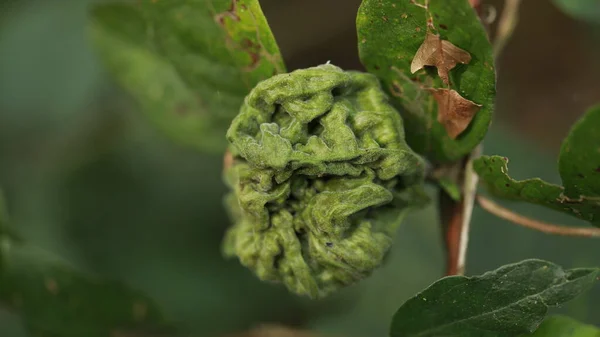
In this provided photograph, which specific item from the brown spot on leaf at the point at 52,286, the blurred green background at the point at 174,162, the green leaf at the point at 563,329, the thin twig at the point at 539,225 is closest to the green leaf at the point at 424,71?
the thin twig at the point at 539,225

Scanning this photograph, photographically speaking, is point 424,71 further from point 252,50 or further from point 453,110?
point 252,50

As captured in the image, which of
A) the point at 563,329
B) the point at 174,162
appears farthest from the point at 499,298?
the point at 174,162

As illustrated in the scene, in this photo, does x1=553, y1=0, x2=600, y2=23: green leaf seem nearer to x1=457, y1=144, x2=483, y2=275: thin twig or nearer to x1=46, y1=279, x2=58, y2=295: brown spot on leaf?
x1=457, y1=144, x2=483, y2=275: thin twig

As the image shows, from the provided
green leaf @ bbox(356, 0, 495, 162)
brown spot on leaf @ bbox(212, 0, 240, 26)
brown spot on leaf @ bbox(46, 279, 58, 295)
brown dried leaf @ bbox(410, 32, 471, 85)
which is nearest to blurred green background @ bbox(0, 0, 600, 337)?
brown spot on leaf @ bbox(46, 279, 58, 295)

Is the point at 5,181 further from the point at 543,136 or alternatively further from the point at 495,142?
the point at 543,136

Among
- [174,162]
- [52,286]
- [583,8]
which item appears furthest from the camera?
[174,162]

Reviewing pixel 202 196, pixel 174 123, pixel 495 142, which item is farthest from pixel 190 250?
pixel 495 142
